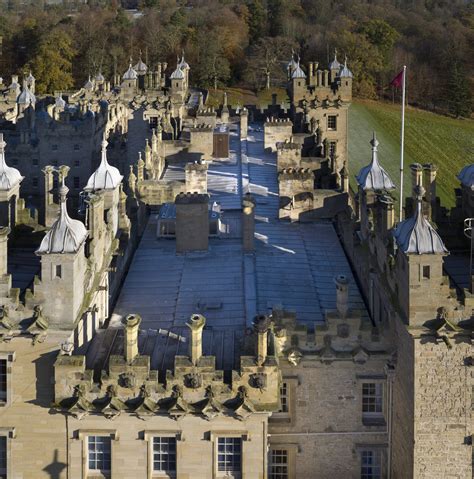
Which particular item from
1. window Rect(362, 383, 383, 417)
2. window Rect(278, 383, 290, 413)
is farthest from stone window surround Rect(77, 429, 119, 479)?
window Rect(362, 383, 383, 417)

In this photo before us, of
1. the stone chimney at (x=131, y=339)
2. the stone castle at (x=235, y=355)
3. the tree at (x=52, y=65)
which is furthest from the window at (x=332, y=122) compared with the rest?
the tree at (x=52, y=65)

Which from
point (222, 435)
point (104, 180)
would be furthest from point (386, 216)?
point (104, 180)

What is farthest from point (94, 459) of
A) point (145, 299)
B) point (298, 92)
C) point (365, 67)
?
point (365, 67)

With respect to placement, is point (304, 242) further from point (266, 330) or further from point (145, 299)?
point (266, 330)

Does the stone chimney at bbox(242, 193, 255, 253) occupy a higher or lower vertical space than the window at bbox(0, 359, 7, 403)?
higher

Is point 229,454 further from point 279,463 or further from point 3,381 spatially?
point 3,381

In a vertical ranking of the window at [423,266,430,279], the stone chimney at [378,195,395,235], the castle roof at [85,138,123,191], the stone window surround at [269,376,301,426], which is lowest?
the stone window surround at [269,376,301,426]

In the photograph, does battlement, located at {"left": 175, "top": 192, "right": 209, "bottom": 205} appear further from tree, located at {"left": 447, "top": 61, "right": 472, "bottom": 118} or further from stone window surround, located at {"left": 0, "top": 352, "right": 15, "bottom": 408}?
tree, located at {"left": 447, "top": 61, "right": 472, "bottom": 118}
